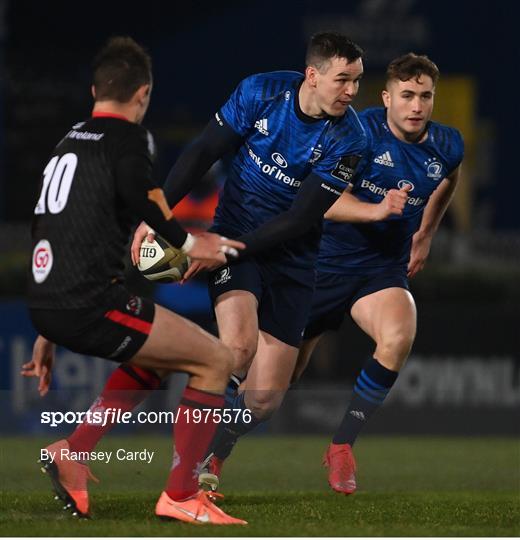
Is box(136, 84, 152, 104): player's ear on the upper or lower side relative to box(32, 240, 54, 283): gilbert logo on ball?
upper

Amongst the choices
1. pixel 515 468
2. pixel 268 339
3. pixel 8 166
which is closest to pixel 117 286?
pixel 268 339

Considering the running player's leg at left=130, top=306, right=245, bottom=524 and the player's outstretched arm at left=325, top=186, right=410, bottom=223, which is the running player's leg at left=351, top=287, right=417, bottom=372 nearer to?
the player's outstretched arm at left=325, top=186, right=410, bottom=223

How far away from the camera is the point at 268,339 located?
7949 mm

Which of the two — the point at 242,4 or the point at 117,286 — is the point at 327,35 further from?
the point at 242,4

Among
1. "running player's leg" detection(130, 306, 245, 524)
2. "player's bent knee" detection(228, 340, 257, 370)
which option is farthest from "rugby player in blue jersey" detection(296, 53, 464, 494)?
"running player's leg" detection(130, 306, 245, 524)

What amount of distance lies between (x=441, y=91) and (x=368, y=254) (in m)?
12.1

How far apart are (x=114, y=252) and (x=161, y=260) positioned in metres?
1.19

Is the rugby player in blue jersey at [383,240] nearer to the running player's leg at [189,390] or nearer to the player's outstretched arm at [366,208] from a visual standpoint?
the player's outstretched arm at [366,208]

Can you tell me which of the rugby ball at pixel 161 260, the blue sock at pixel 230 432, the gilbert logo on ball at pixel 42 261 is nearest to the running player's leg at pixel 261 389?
the blue sock at pixel 230 432

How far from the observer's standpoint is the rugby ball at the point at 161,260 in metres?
7.37

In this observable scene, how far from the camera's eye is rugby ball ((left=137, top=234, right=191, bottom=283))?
7.37 m

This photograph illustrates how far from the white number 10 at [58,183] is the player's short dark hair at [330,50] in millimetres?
1850

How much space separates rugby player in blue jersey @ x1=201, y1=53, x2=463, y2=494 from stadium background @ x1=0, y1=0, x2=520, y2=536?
3481 millimetres

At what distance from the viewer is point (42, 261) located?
6.15 meters
